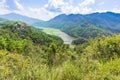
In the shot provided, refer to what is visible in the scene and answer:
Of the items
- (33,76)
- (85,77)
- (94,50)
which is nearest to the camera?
(33,76)

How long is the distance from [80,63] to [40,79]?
1.16 m

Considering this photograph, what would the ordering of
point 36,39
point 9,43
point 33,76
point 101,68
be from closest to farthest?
point 33,76 < point 101,68 < point 9,43 < point 36,39

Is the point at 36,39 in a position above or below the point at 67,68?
below

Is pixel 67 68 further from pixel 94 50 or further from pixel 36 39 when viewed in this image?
pixel 36 39

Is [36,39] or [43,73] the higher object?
[43,73]

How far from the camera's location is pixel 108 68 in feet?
14.8

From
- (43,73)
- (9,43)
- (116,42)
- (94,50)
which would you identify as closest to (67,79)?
(43,73)

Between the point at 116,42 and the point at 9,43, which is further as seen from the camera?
the point at 9,43

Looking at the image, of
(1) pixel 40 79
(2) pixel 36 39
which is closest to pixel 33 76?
(1) pixel 40 79

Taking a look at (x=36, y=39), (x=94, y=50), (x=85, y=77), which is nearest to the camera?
(x=85, y=77)

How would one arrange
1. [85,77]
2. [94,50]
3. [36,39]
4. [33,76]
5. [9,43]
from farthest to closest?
[36,39] < [9,43] < [94,50] < [85,77] < [33,76]

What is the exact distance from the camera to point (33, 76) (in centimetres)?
361

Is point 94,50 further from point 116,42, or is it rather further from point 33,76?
point 33,76

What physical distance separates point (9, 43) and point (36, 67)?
2484 inches
